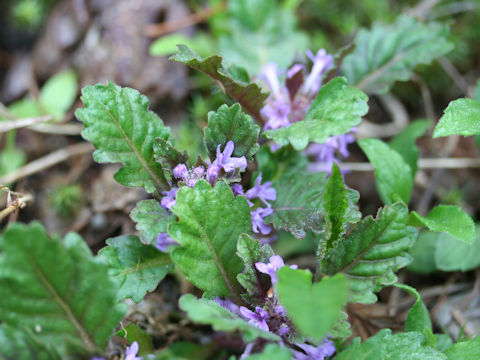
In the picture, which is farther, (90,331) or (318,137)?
(318,137)

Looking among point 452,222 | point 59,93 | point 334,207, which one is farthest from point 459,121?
point 59,93

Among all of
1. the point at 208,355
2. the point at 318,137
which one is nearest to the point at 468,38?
the point at 318,137

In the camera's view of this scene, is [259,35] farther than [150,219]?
Yes

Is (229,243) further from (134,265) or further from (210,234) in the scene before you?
(134,265)

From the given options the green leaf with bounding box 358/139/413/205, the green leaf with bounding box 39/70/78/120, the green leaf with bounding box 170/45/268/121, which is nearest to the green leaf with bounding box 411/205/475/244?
the green leaf with bounding box 358/139/413/205

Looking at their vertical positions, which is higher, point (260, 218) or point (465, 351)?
point (260, 218)

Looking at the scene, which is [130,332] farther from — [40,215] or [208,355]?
[40,215]

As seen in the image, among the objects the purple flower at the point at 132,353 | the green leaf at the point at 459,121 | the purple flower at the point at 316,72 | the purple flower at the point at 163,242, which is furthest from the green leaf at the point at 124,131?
the green leaf at the point at 459,121

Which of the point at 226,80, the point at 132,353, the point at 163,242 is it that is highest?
the point at 226,80
